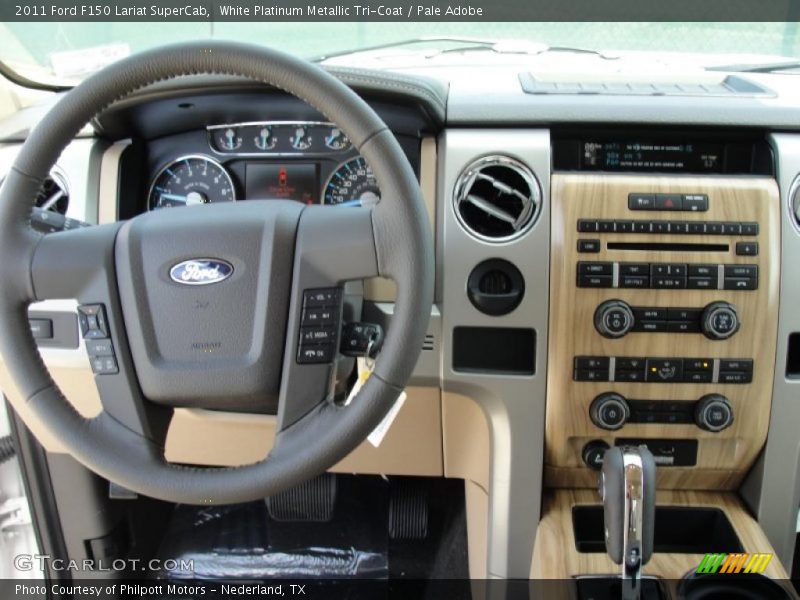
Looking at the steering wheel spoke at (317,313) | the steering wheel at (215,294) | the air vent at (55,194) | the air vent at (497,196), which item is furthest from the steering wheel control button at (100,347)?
the air vent at (497,196)

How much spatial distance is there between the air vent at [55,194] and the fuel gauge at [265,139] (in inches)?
14.6

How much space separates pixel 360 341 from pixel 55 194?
77 centimetres

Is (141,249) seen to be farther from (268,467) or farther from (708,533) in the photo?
(708,533)

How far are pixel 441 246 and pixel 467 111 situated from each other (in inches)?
9.5

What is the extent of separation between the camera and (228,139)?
135 centimetres

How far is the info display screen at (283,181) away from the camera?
4.40 feet

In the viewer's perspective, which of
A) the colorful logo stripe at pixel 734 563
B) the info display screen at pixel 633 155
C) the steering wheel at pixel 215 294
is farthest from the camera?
the info display screen at pixel 633 155

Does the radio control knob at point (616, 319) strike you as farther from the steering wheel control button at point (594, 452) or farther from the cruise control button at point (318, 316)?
the cruise control button at point (318, 316)

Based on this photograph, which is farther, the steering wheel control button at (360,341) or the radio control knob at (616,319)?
the radio control knob at (616,319)

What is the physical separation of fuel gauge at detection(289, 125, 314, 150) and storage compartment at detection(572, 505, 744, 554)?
84cm

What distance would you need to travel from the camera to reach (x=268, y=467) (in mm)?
902

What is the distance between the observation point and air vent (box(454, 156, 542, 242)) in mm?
1211

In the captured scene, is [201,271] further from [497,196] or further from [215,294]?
[497,196]

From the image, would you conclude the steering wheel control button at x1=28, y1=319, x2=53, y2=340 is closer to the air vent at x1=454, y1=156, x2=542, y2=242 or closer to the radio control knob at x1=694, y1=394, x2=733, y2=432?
the air vent at x1=454, y1=156, x2=542, y2=242
